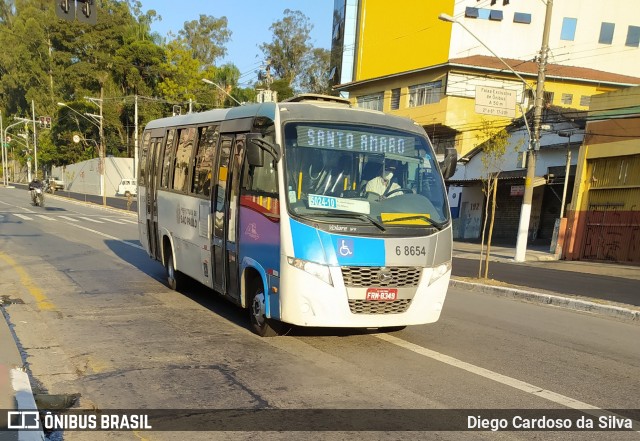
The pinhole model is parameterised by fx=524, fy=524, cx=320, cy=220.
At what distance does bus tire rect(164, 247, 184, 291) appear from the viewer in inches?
362

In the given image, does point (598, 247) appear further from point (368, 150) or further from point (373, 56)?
point (373, 56)

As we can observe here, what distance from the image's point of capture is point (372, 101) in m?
41.0

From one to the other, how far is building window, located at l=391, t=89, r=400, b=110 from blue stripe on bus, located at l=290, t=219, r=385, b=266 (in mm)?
34473

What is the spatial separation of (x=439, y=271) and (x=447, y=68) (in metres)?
31.1

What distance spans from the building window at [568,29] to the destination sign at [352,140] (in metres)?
42.9

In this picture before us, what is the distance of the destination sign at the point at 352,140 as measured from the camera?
6.12 m

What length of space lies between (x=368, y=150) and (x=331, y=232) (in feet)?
4.24

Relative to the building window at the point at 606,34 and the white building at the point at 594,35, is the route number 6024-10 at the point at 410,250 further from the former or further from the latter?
the building window at the point at 606,34

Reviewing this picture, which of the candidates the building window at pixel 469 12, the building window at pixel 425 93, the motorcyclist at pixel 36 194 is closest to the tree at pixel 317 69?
the building window at pixel 469 12

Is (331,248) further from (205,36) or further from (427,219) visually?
(205,36)

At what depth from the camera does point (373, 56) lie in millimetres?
42125


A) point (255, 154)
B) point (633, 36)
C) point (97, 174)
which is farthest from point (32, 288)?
point (97, 174)

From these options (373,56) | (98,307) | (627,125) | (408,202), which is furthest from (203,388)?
(373,56)

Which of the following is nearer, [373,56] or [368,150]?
[368,150]
